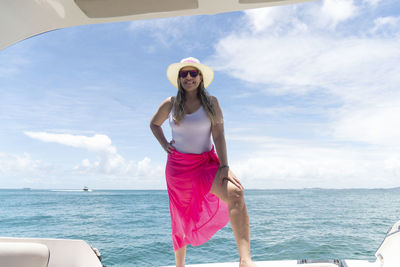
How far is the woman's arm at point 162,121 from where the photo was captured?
7.43 ft

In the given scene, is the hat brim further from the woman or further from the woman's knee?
the woman's knee

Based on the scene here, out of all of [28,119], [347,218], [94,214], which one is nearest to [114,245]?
[94,214]

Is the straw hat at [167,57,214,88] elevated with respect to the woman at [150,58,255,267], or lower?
elevated

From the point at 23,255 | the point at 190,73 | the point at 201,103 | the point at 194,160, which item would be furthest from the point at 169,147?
the point at 23,255

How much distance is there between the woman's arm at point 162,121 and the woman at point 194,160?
4 cm

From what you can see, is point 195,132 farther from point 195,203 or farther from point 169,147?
point 195,203

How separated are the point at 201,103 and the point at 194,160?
0.37 meters

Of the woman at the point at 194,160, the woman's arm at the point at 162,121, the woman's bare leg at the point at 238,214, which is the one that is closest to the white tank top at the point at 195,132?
the woman at the point at 194,160

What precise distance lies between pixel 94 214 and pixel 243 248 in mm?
25892

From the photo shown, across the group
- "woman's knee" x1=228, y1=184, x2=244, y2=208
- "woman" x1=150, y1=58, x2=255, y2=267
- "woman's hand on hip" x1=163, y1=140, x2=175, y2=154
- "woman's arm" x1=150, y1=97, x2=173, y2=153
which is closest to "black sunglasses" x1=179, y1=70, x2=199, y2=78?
"woman" x1=150, y1=58, x2=255, y2=267

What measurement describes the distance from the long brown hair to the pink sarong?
23 cm

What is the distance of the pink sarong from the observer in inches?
81.9

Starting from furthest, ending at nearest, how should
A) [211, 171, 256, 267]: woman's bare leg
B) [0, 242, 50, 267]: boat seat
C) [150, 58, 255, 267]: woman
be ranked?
[150, 58, 255, 267]: woman
[211, 171, 256, 267]: woman's bare leg
[0, 242, 50, 267]: boat seat

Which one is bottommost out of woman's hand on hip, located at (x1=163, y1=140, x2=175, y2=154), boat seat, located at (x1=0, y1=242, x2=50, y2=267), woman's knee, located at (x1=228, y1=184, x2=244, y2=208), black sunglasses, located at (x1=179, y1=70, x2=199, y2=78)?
boat seat, located at (x1=0, y1=242, x2=50, y2=267)
